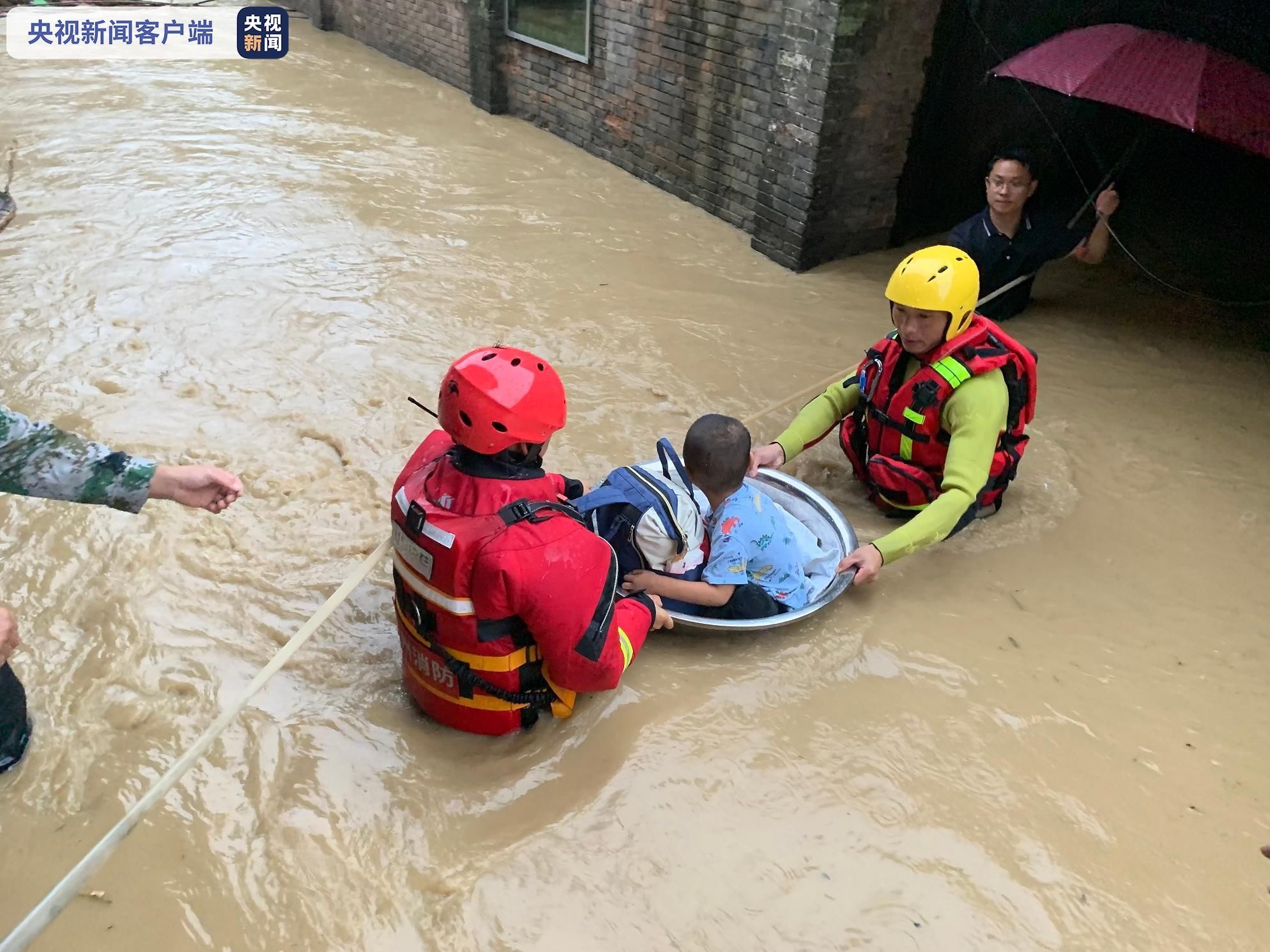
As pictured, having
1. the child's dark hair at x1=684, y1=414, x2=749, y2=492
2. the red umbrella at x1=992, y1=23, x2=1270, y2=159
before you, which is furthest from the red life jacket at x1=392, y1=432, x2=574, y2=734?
the red umbrella at x1=992, y1=23, x2=1270, y2=159

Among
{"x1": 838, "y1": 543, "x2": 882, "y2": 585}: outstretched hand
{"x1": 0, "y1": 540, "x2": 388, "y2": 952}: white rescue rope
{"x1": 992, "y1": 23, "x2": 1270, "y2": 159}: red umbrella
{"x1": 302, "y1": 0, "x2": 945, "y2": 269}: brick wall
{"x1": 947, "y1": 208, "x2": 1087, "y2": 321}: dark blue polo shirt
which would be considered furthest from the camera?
{"x1": 302, "y1": 0, "x2": 945, "y2": 269}: brick wall

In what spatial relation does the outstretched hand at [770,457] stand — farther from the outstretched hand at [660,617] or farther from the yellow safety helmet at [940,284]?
the outstretched hand at [660,617]

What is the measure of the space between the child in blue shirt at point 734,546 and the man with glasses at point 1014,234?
277 cm

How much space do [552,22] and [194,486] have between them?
6894 millimetres

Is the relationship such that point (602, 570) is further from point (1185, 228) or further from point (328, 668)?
point (1185, 228)

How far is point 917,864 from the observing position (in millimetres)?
2412

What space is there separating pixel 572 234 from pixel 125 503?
4549mm

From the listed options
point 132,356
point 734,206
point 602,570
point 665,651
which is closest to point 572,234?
point 734,206

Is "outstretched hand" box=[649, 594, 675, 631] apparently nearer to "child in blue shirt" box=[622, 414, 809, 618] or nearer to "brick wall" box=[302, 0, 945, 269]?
"child in blue shirt" box=[622, 414, 809, 618]

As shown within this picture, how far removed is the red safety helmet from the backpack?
0.56 meters

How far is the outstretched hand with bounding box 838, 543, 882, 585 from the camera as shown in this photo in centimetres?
308

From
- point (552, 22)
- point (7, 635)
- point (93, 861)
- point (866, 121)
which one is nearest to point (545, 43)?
point (552, 22)

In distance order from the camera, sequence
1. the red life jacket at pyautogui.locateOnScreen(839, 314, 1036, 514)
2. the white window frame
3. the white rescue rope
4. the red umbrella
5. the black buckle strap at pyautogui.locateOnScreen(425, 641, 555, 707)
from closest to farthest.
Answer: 1. the white rescue rope
2. the black buckle strap at pyautogui.locateOnScreen(425, 641, 555, 707)
3. the red life jacket at pyautogui.locateOnScreen(839, 314, 1036, 514)
4. the red umbrella
5. the white window frame

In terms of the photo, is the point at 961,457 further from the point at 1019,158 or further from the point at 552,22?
the point at 552,22
